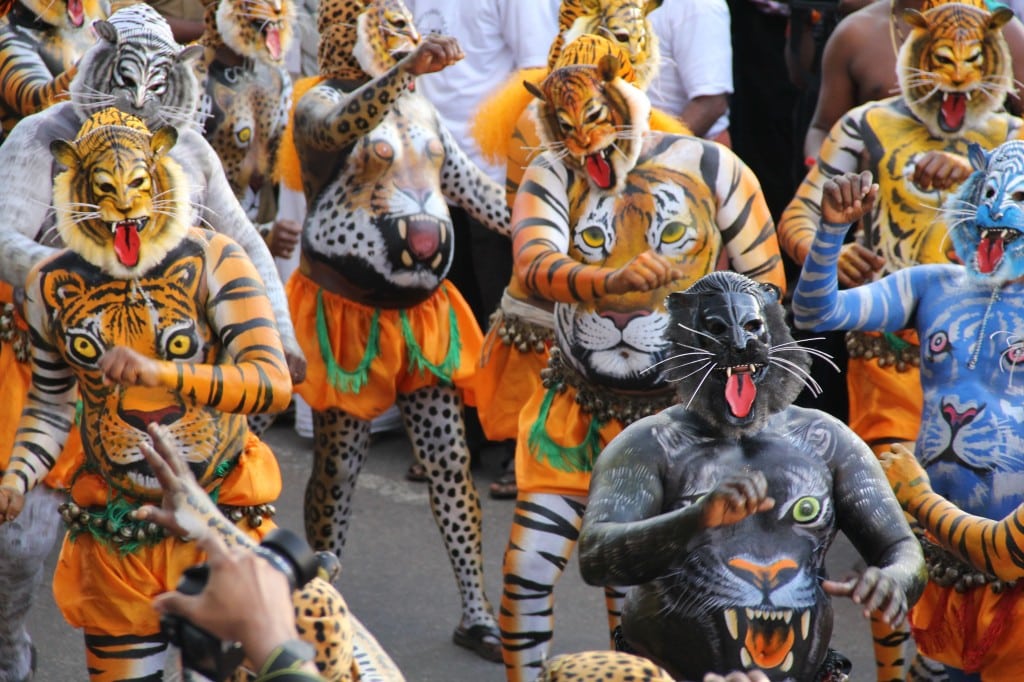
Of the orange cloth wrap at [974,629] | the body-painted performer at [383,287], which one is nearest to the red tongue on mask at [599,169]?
the body-painted performer at [383,287]

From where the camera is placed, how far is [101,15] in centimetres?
556

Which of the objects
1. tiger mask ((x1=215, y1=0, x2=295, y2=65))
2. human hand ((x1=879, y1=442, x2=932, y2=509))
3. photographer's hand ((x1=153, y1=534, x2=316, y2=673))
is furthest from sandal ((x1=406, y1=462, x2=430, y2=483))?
photographer's hand ((x1=153, y1=534, x2=316, y2=673))

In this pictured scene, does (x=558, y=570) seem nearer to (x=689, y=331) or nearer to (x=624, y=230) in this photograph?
(x=624, y=230)

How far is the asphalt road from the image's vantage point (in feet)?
16.9

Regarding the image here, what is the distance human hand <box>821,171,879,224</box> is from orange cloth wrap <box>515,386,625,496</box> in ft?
3.61

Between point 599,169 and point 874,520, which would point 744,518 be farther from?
point 599,169

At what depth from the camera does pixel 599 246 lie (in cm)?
432

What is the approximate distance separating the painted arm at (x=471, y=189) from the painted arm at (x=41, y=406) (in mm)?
1932

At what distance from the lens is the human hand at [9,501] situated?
352 cm

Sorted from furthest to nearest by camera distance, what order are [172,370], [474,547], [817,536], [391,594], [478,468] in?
[478,468] → [391,594] → [474,547] → [172,370] → [817,536]

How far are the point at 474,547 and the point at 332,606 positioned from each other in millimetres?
2941

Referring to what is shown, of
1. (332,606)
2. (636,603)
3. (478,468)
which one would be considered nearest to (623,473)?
(636,603)

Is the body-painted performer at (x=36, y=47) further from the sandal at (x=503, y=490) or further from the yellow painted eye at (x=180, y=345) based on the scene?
the sandal at (x=503, y=490)

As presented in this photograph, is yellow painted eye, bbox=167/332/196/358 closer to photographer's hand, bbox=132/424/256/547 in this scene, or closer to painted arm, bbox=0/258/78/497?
painted arm, bbox=0/258/78/497
